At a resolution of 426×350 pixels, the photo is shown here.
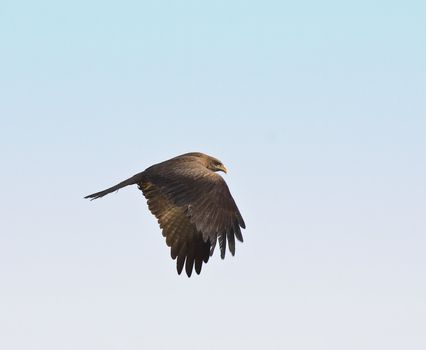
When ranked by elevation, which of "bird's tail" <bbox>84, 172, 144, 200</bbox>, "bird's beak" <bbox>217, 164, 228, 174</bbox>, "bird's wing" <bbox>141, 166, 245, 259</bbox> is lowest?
"bird's wing" <bbox>141, 166, 245, 259</bbox>

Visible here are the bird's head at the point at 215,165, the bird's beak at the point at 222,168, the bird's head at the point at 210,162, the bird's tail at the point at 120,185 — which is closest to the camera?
the bird's tail at the point at 120,185

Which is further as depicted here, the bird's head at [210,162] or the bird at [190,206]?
the bird's head at [210,162]

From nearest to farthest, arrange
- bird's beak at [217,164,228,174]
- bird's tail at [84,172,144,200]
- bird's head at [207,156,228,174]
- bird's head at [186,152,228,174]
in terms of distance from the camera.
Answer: bird's tail at [84,172,144,200]
bird's head at [186,152,228,174]
bird's head at [207,156,228,174]
bird's beak at [217,164,228,174]

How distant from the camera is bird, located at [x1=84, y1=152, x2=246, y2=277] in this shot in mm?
17125

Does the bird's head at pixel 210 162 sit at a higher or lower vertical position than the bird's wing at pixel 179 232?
higher

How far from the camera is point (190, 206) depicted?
57.1ft

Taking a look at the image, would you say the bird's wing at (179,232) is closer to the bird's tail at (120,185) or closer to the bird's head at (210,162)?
the bird's tail at (120,185)

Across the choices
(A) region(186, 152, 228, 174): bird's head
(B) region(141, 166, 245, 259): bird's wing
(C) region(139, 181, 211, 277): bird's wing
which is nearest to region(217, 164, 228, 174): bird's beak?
(A) region(186, 152, 228, 174): bird's head

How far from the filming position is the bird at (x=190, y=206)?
17.1 m

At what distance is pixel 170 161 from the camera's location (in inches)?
740

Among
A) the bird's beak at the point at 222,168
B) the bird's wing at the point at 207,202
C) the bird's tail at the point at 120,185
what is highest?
the bird's beak at the point at 222,168

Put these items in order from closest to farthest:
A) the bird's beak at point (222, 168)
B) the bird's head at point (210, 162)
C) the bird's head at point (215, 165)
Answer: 1. the bird's head at point (210, 162)
2. the bird's head at point (215, 165)
3. the bird's beak at point (222, 168)

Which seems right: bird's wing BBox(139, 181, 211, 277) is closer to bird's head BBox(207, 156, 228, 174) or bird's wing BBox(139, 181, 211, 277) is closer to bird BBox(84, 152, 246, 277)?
bird BBox(84, 152, 246, 277)

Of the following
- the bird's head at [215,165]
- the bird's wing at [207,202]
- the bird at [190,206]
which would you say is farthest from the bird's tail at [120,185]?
the bird's head at [215,165]
